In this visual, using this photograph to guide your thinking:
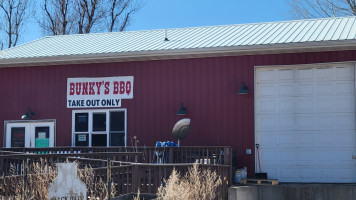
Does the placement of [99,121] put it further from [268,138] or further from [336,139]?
[336,139]

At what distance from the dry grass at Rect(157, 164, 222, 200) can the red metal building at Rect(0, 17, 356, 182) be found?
157 inches

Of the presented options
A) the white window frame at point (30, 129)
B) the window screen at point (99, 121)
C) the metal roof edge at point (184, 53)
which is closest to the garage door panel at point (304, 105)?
the metal roof edge at point (184, 53)

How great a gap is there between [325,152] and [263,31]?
4709mm

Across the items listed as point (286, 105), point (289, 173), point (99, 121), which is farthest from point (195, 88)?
point (289, 173)

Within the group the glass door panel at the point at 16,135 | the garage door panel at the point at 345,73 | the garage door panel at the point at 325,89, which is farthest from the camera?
the glass door panel at the point at 16,135

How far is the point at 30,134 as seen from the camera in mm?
17594

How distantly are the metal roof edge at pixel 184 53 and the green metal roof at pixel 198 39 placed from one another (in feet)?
0.31

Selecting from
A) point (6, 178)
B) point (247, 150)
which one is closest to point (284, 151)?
point (247, 150)

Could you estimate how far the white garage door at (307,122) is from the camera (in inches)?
571

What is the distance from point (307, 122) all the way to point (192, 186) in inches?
233

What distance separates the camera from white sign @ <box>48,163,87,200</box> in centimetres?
707

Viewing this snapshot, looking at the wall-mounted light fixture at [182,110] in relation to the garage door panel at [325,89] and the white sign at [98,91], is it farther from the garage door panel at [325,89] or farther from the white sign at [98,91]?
the garage door panel at [325,89]

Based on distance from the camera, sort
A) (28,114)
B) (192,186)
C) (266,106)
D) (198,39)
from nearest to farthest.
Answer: (192,186)
(266,106)
(198,39)
(28,114)

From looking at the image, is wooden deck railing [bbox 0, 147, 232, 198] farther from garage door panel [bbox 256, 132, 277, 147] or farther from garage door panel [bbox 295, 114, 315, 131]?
garage door panel [bbox 295, 114, 315, 131]
